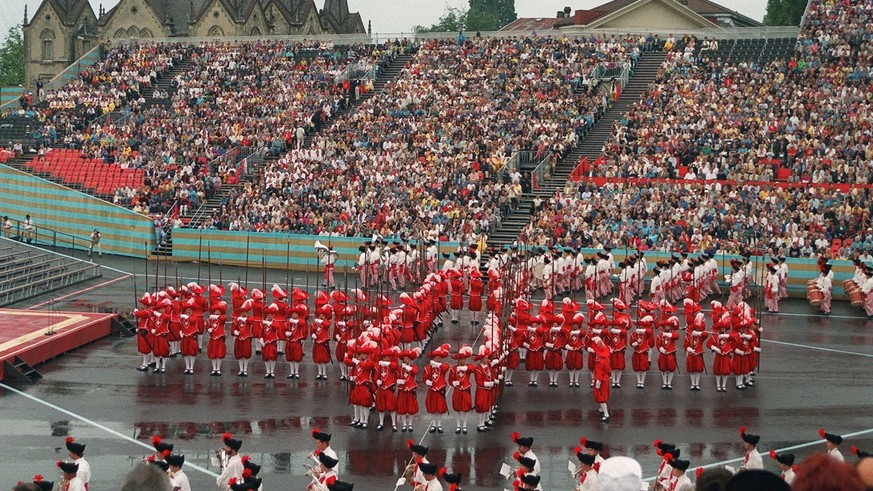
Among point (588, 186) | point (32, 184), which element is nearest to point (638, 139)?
point (588, 186)

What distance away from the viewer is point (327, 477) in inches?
591

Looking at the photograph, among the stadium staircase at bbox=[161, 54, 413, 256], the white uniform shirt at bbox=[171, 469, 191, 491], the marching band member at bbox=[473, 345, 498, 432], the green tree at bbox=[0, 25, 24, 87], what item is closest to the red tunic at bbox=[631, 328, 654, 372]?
the marching band member at bbox=[473, 345, 498, 432]

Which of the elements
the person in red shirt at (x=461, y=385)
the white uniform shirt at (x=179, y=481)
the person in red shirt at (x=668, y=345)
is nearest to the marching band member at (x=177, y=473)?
the white uniform shirt at (x=179, y=481)

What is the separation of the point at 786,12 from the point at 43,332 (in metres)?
61.4

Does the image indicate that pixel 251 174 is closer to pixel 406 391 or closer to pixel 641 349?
pixel 641 349

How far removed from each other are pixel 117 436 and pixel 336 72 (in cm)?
3719

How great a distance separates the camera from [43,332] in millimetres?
A: 28109

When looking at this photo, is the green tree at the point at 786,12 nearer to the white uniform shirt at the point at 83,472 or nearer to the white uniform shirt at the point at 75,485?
the white uniform shirt at the point at 83,472

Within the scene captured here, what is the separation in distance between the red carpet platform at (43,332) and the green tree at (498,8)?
349 ft

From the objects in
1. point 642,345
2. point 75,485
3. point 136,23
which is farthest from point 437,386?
point 136,23

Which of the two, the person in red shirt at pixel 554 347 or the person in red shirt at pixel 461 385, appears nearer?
the person in red shirt at pixel 461 385

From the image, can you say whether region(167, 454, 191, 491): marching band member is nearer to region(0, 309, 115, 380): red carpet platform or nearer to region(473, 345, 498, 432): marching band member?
region(473, 345, 498, 432): marching band member

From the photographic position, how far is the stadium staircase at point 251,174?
1773 inches

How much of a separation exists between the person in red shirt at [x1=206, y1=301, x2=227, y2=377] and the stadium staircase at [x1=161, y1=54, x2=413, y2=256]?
13.7m
